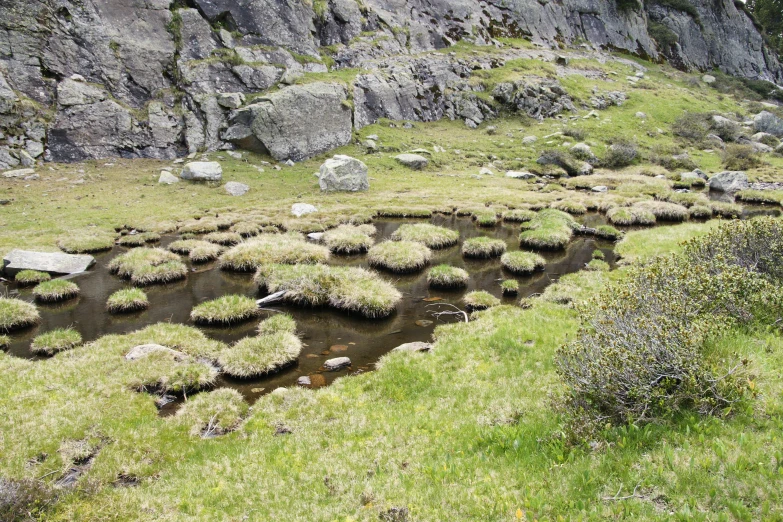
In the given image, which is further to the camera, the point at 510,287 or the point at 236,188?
the point at 236,188

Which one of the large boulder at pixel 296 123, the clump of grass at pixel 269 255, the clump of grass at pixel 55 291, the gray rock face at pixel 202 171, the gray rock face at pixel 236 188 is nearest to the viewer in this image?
the clump of grass at pixel 55 291

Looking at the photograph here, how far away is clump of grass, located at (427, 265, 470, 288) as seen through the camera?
73.3ft

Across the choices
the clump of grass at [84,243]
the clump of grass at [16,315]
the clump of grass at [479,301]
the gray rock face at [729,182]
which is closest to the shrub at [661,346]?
the clump of grass at [479,301]

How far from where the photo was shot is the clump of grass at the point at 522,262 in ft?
80.0

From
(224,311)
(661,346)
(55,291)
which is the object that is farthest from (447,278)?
(55,291)

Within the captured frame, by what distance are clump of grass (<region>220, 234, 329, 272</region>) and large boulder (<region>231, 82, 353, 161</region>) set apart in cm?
3277

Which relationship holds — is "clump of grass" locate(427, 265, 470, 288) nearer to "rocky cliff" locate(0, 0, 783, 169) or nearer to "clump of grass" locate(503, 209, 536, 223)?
"clump of grass" locate(503, 209, 536, 223)

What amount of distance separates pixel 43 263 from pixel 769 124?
4077 inches

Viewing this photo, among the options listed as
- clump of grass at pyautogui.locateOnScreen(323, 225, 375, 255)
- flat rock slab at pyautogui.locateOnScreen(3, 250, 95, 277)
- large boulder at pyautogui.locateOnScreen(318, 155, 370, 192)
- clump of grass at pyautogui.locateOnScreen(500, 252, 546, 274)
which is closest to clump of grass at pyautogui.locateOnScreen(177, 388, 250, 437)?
clump of grass at pyautogui.locateOnScreen(323, 225, 375, 255)

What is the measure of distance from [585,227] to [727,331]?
2629cm

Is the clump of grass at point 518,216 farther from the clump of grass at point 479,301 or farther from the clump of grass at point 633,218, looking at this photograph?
the clump of grass at point 479,301

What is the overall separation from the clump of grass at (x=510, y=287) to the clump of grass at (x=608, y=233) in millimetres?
14201

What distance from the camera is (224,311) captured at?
60.7ft

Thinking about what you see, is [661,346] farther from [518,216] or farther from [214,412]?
[518,216]
